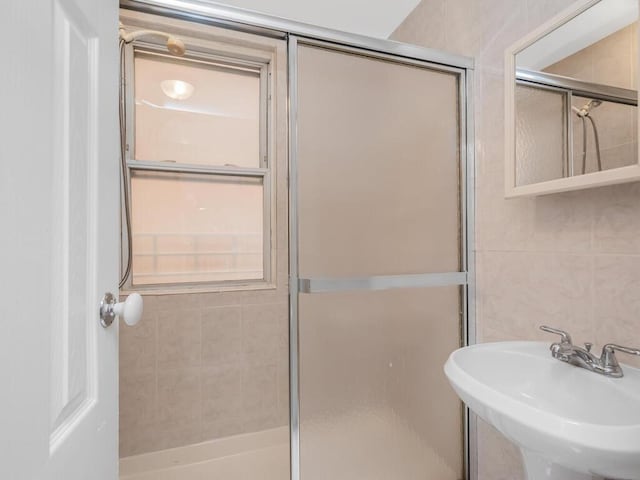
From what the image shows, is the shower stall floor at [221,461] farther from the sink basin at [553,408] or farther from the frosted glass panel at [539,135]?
the frosted glass panel at [539,135]

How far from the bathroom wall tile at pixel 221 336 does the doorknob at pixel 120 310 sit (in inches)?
49.5

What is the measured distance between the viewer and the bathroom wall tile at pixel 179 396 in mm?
1756

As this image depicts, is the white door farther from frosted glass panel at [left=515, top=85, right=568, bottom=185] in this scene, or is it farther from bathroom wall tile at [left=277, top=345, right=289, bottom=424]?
bathroom wall tile at [left=277, top=345, right=289, bottom=424]

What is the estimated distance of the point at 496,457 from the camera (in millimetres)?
1318

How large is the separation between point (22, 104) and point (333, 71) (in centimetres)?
103

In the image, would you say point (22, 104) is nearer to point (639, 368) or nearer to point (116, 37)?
point (116, 37)

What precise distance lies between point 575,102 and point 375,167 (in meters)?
0.62

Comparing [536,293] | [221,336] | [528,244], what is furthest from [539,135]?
[221,336]

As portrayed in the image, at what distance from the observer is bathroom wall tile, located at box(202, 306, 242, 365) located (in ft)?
6.00

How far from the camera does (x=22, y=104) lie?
37cm

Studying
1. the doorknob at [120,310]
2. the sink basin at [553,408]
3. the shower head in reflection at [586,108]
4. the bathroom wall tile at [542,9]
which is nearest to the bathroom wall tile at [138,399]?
the doorknob at [120,310]

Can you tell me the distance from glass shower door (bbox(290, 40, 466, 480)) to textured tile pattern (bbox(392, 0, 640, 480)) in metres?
0.11

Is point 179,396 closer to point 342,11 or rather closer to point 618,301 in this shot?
point 618,301

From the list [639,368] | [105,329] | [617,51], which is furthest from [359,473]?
[617,51]
